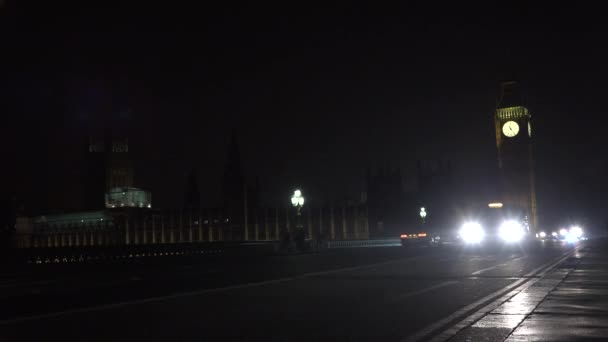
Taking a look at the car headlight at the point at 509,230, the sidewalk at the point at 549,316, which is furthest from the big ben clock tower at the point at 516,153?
the sidewalk at the point at 549,316

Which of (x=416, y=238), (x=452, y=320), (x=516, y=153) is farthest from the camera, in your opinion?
(x=516, y=153)

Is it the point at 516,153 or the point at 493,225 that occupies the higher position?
the point at 516,153

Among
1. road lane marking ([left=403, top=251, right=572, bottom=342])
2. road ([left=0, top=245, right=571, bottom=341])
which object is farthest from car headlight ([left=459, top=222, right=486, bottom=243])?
road lane marking ([left=403, top=251, right=572, bottom=342])

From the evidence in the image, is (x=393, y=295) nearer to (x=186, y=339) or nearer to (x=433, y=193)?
(x=186, y=339)

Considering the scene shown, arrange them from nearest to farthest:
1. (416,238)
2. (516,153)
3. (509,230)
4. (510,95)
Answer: (416,238) → (509,230) → (516,153) → (510,95)

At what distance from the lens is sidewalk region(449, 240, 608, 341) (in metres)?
10.4

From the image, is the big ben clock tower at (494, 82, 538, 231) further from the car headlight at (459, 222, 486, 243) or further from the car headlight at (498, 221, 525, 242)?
the car headlight at (459, 222, 486, 243)

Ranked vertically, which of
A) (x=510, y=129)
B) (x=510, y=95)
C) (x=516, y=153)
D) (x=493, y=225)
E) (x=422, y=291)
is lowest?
(x=422, y=291)

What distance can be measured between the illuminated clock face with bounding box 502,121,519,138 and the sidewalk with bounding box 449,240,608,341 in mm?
151554

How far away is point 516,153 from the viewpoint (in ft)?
529

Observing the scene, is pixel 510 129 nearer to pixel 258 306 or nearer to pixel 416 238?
pixel 416 238

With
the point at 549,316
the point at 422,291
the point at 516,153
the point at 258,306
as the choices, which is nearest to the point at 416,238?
the point at 422,291

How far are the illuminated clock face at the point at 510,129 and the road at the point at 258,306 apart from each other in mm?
145928

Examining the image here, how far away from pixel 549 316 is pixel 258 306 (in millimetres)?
6071
